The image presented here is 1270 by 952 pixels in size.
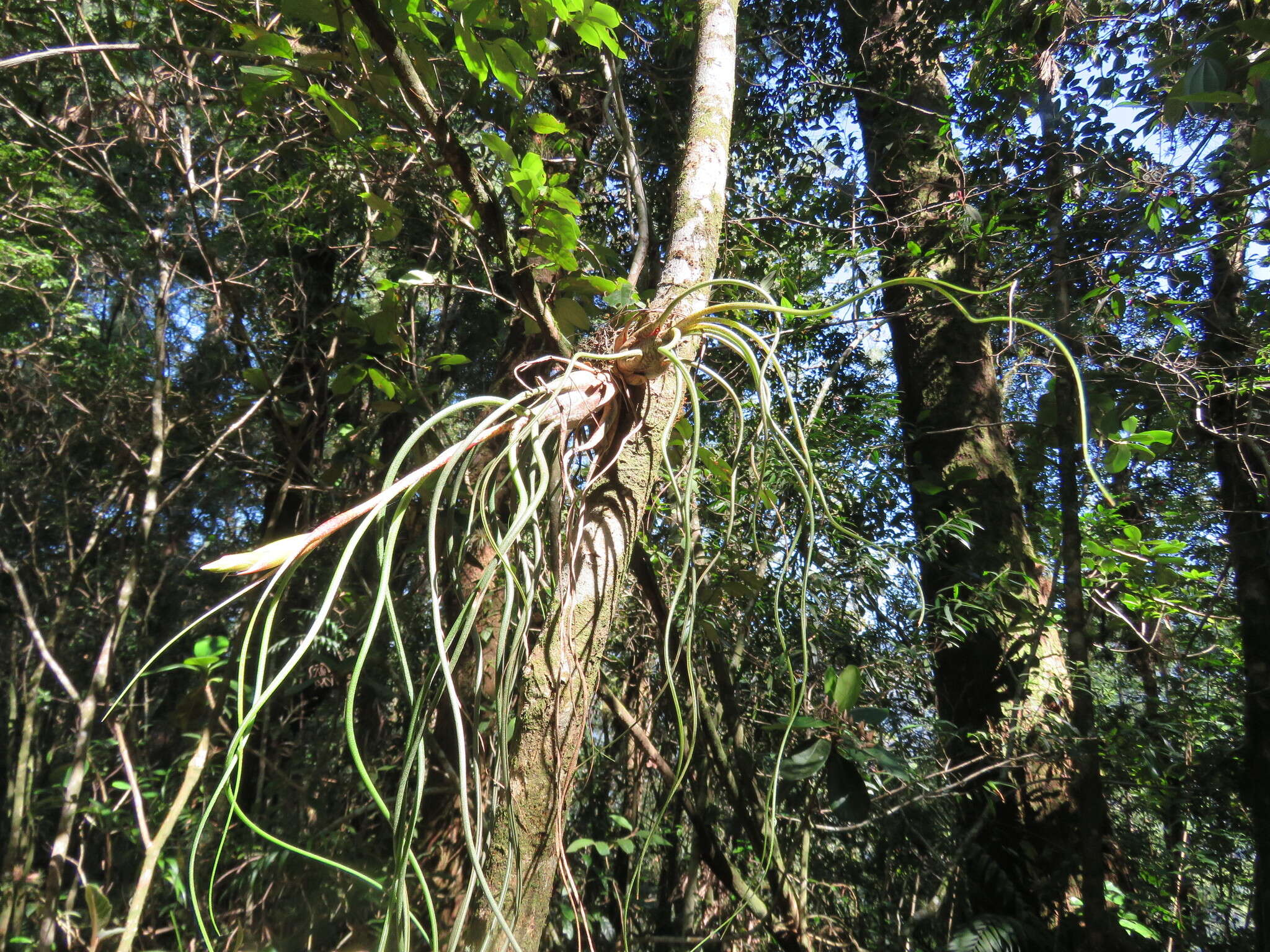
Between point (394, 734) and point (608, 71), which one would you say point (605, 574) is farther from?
point (394, 734)

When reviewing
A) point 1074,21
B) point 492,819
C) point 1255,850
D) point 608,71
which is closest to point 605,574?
point 492,819

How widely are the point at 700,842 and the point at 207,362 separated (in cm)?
335

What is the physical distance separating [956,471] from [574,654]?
1.69m

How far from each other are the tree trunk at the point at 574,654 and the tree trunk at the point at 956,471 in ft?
2.62

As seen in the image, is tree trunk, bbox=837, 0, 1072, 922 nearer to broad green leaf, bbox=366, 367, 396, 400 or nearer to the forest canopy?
the forest canopy

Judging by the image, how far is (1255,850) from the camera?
171 centimetres

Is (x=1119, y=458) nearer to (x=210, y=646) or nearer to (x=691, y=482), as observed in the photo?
(x=691, y=482)

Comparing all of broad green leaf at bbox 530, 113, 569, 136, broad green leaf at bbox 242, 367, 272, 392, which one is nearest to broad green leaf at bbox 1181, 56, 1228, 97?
broad green leaf at bbox 530, 113, 569, 136

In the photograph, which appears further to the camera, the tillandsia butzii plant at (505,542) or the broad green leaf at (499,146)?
the broad green leaf at (499,146)

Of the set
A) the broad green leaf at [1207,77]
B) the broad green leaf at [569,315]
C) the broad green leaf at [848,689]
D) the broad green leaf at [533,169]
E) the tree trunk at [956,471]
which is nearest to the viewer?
the broad green leaf at [533,169]

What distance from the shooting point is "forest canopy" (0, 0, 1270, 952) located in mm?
753

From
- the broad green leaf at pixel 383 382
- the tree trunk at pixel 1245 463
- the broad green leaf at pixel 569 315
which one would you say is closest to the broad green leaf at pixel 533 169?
the broad green leaf at pixel 569 315

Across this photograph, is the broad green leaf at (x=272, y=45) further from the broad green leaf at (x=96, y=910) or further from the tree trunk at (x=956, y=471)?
the broad green leaf at (x=96, y=910)

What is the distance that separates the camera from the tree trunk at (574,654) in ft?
1.97
